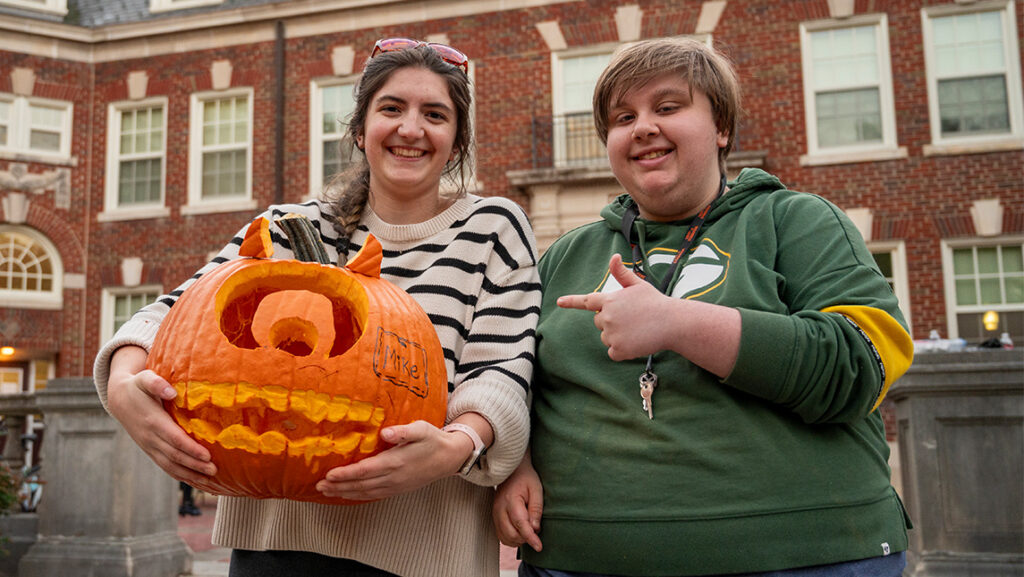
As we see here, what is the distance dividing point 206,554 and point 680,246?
5018 millimetres

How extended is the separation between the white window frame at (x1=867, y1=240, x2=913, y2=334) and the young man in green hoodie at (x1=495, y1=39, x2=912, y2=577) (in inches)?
348

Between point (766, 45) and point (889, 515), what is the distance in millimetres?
9688

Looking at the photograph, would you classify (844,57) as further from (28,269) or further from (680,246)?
(28,269)

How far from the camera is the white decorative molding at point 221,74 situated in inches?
466

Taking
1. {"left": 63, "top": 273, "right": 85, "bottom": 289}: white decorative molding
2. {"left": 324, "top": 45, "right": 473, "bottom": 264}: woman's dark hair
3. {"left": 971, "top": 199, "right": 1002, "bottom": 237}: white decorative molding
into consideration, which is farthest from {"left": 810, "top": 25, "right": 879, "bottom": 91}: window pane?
{"left": 63, "top": 273, "right": 85, "bottom": 289}: white decorative molding

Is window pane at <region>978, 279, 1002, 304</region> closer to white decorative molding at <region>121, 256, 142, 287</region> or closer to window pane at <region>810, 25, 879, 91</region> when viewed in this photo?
window pane at <region>810, 25, 879, 91</region>

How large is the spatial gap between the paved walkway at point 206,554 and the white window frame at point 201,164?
4944 mm

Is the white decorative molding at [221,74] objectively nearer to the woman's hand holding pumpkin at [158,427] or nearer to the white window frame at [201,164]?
the white window frame at [201,164]

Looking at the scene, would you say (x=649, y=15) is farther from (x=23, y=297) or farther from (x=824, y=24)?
(x=23, y=297)

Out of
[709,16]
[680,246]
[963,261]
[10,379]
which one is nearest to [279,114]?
[10,379]

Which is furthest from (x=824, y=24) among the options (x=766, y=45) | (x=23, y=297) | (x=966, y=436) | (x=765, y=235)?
(x=23, y=297)

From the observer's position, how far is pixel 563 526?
4.98ft

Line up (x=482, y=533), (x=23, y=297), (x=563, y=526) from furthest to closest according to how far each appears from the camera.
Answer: (x=23, y=297) < (x=482, y=533) < (x=563, y=526)

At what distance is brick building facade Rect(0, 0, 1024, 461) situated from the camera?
9547 mm
